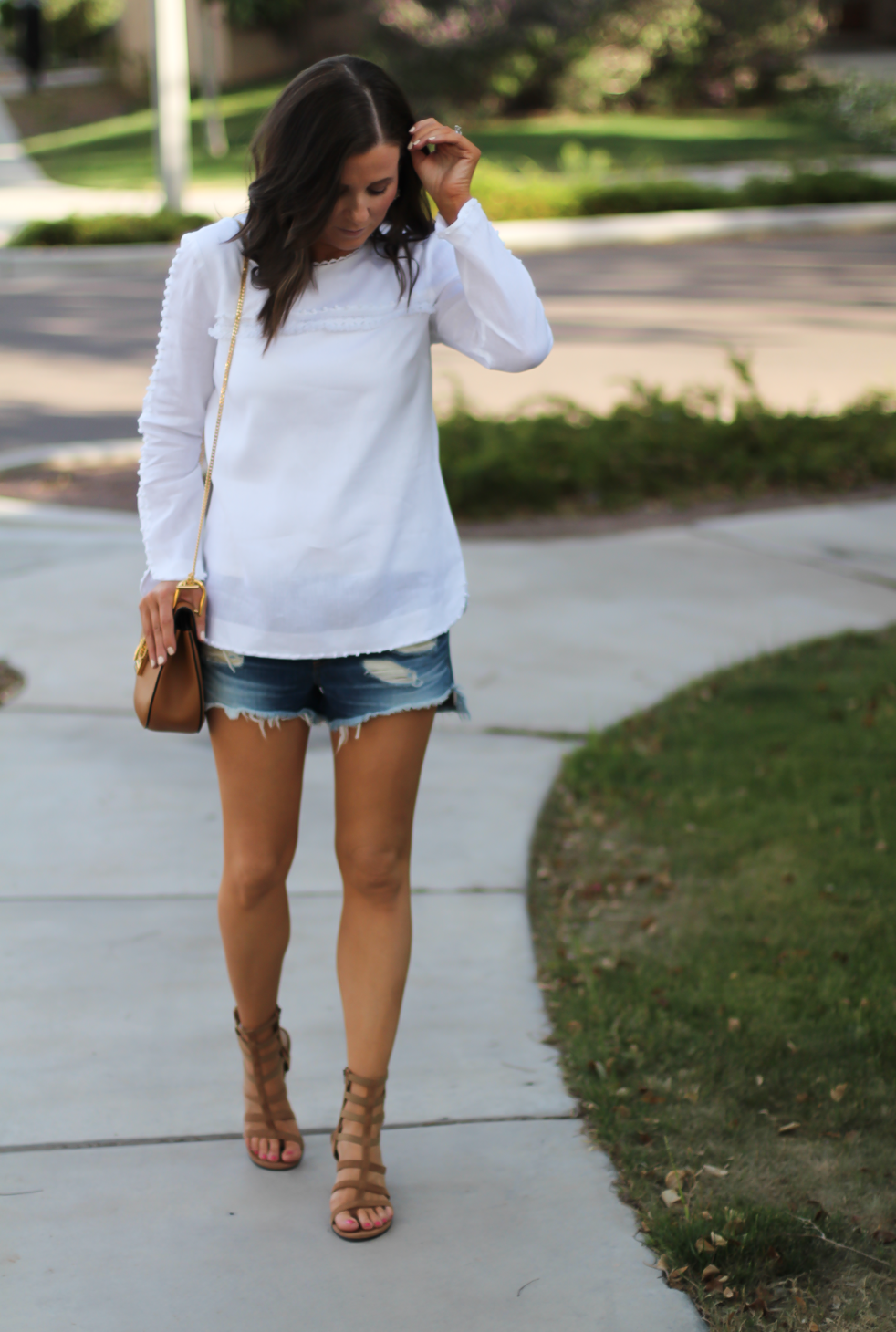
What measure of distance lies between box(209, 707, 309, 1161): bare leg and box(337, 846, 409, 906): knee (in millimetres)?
101

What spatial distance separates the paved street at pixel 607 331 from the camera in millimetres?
10125

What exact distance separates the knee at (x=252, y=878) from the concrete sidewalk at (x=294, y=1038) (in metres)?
0.54

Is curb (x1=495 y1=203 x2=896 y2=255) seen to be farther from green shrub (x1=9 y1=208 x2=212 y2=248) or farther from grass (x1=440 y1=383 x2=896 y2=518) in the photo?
grass (x1=440 y1=383 x2=896 y2=518)

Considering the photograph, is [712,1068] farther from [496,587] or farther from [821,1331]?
[496,587]

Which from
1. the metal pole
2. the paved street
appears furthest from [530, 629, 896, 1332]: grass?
the metal pole

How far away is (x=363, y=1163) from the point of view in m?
2.38

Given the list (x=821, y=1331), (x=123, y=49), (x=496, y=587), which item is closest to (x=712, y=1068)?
(x=821, y=1331)

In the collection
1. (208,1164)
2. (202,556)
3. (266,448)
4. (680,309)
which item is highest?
(266,448)

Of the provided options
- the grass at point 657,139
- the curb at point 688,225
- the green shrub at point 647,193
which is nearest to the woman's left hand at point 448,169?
the curb at point 688,225

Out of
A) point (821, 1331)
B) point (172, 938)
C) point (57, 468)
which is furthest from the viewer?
point (57, 468)

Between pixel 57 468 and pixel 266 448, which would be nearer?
pixel 266 448

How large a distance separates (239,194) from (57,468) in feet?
46.8

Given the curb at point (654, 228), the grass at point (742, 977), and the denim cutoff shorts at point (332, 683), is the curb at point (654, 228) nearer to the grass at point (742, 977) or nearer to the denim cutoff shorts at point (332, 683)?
the grass at point (742, 977)

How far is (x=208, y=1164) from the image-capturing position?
8.34ft
